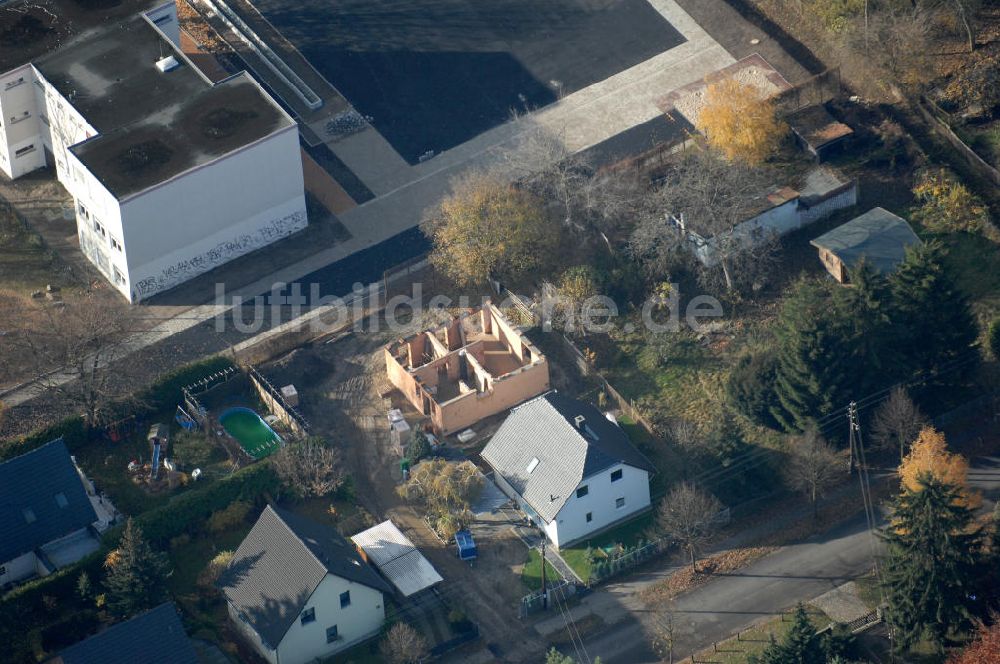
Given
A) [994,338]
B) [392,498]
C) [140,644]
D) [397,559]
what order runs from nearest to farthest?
[140,644], [397,559], [392,498], [994,338]

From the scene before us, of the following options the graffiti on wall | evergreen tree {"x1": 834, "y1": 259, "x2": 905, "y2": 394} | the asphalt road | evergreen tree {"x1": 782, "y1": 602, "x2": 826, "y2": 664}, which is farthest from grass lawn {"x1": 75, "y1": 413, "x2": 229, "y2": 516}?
evergreen tree {"x1": 834, "y1": 259, "x2": 905, "y2": 394}

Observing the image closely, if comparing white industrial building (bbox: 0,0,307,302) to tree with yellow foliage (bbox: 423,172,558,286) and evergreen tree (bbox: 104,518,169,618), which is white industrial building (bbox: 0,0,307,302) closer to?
tree with yellow foliage (bbox: 423,172,558,286)

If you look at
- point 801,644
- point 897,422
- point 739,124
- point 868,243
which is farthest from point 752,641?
point 739,124

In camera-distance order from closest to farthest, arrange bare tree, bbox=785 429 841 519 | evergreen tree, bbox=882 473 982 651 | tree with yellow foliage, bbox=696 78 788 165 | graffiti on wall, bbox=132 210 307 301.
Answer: evergreen tree, bbox=882 473 982 651 → bare tree, bbox=785 429 841 519 → tree with yellow foliage, bbox=696 78 788 165 → graffiti on wall, bbox=132 210 307 301

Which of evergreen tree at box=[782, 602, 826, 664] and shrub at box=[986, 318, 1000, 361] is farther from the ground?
shrub at box=[986, 318, 1000, 361]

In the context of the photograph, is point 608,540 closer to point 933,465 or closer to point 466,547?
A: point 466,547

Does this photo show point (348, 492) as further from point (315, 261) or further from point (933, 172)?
point (933, 172)

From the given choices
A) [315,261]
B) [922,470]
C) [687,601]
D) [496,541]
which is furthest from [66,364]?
[922,470]
